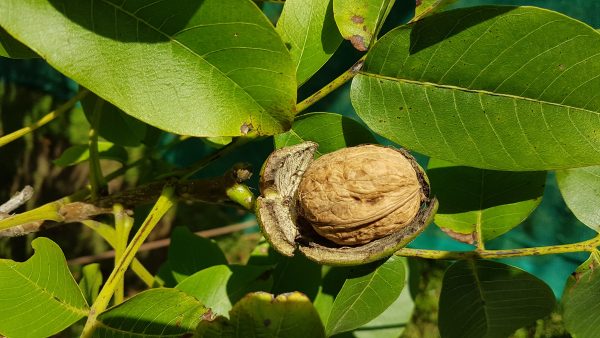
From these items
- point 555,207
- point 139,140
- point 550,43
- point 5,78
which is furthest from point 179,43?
point 5,78

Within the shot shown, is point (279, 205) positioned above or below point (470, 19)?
below

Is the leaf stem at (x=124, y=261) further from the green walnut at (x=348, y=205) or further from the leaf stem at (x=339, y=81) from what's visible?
the leaf stem at (x=339, y=81)

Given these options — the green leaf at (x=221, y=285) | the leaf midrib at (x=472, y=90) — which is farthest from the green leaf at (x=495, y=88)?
the green leaf at (x=221, y=285)

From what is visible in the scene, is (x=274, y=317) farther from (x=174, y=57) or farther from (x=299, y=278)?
(x=299, y=278)

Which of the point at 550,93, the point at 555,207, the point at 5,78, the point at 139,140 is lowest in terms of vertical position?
the point at 555,207

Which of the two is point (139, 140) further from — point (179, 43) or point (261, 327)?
point (261, 327)

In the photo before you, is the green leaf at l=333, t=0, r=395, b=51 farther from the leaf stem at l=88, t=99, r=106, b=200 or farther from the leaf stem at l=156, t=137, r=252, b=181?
the leaf stem at l=88, t=99, r=106, b=200

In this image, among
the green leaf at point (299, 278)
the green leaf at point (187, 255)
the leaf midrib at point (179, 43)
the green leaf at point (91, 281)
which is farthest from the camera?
the green leaf at point (187, 255)
